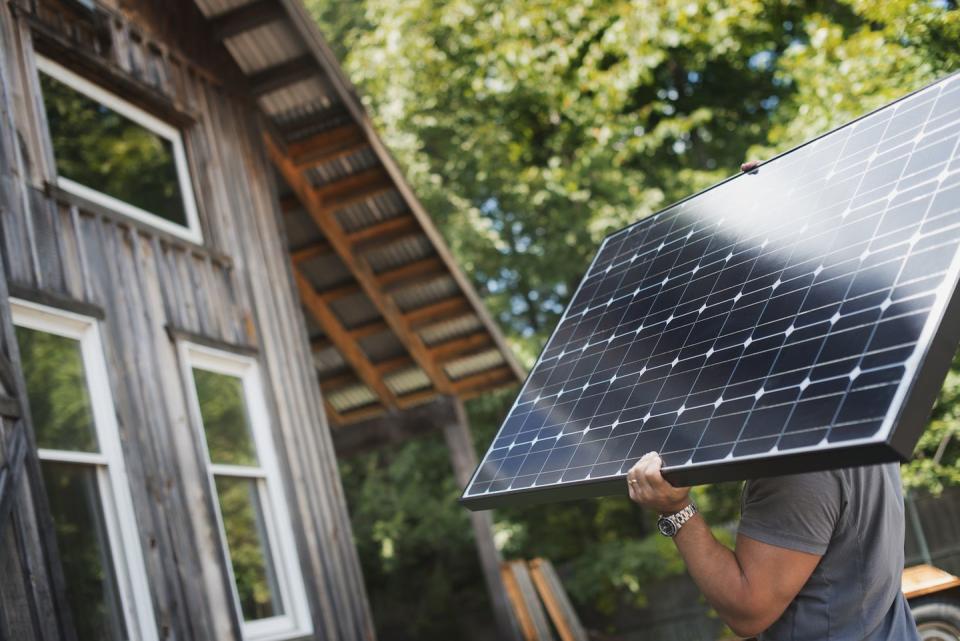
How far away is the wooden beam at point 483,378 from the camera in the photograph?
45.5 feet

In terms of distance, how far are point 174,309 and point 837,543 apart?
5.71 m

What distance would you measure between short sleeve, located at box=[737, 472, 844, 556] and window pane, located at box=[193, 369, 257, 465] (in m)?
5.53

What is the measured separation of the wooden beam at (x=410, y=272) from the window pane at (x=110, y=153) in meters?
4.21

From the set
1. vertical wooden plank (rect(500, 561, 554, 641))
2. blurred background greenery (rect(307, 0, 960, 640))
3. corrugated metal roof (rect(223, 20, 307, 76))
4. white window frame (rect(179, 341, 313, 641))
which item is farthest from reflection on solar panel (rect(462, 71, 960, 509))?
blurred background greenery (rect(307, 0, 960, 640))

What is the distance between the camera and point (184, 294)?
7.77 meters

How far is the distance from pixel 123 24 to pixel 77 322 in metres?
2.70

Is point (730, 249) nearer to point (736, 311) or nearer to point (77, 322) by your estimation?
point (736, 311)

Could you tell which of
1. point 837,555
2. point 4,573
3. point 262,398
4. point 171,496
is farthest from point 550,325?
point 837,555

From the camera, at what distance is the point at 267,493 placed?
328 inches

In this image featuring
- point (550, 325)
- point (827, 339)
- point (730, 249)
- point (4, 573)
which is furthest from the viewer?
point (550, 325)

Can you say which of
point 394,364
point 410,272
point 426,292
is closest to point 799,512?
point 410,272

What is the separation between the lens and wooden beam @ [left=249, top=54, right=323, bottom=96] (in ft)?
31.8

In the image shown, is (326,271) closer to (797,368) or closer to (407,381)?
(407,381)

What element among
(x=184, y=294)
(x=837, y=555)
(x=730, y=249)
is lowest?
(x=837, y=555)
